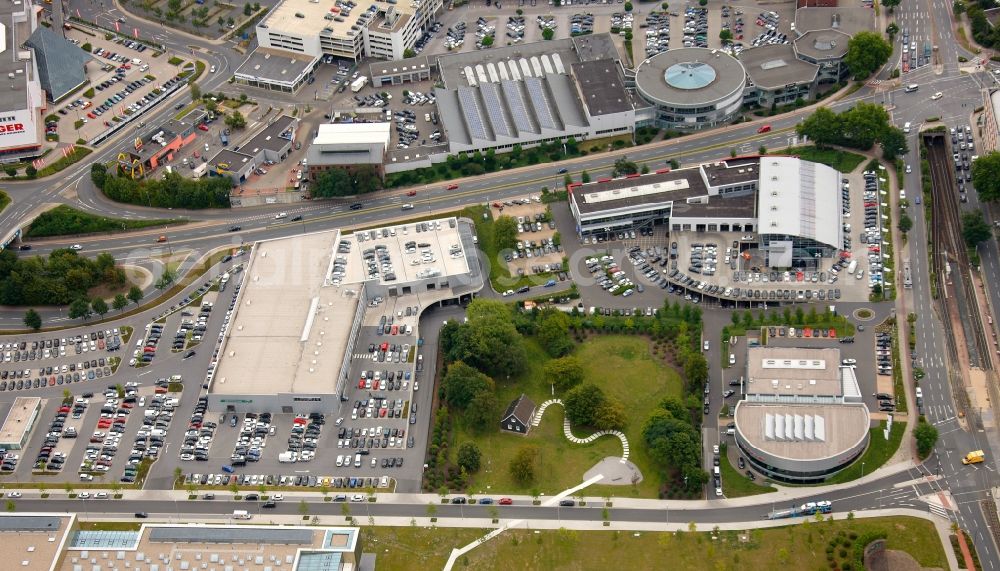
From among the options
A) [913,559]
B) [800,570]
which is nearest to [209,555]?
[800,570]

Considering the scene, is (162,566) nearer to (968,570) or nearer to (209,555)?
(209,555)

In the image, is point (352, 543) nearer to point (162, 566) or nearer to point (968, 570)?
point (162, 566)

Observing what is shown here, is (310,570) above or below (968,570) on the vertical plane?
below

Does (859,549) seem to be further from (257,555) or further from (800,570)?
(257,555)

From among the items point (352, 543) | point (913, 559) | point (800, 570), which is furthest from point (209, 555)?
point (913, 559)

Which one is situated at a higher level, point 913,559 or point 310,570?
point 913,559

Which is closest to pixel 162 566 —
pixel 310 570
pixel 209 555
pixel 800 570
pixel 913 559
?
pixel 209 555

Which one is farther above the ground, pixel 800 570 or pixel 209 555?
pixel 800 570
